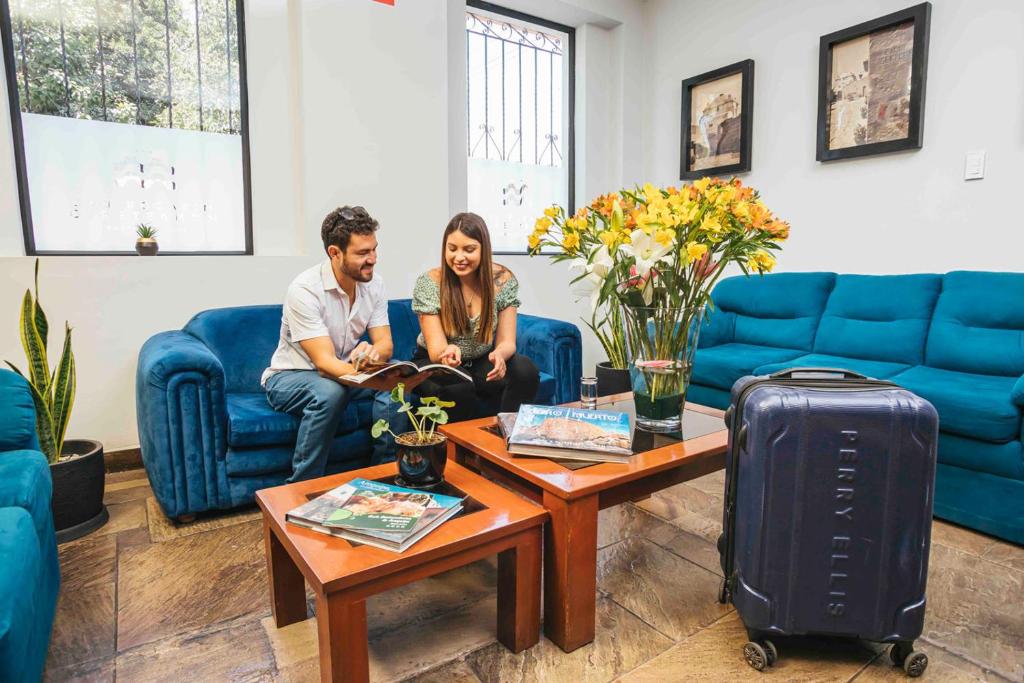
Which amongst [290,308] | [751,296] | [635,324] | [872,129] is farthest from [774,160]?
[290,308]

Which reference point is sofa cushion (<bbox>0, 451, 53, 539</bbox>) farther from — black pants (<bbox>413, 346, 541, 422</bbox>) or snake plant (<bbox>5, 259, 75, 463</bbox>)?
black pants (<bbox>413, 346, 541, 422</bbox>)

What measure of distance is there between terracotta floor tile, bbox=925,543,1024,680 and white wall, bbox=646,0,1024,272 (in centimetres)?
158

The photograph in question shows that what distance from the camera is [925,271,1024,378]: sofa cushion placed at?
2.38 meters

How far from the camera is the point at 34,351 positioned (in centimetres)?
202

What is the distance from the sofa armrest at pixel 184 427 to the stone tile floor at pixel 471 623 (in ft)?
0.43

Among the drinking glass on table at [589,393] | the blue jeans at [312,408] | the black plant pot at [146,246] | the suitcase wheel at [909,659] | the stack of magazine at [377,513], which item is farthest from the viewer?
the black plant pot at [146,246]

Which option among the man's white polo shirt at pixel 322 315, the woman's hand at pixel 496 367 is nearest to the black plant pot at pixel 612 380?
the woman's hand at pixel 496 367

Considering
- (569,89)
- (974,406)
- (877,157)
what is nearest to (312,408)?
(974,406)

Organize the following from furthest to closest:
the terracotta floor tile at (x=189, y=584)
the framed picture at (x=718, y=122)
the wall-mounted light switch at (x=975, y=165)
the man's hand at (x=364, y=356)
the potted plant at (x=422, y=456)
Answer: the framed picture at (x=718, y=122) < the wall-mounted light switch at (x=975, y=165) < the man's hand at (x=364, y=356) < the terracotta floor tile at (x=189, y=584) < the potted plant at (x=422, y=456)

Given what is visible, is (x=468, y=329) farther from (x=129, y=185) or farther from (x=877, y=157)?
(x=877, y=157)

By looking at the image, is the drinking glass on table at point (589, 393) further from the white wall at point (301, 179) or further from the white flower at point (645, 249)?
the white wall at point (301, 179)

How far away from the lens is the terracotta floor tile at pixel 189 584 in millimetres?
1512

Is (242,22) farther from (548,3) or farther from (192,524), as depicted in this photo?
(192,524)

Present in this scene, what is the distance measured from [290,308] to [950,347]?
2677 millimetres
